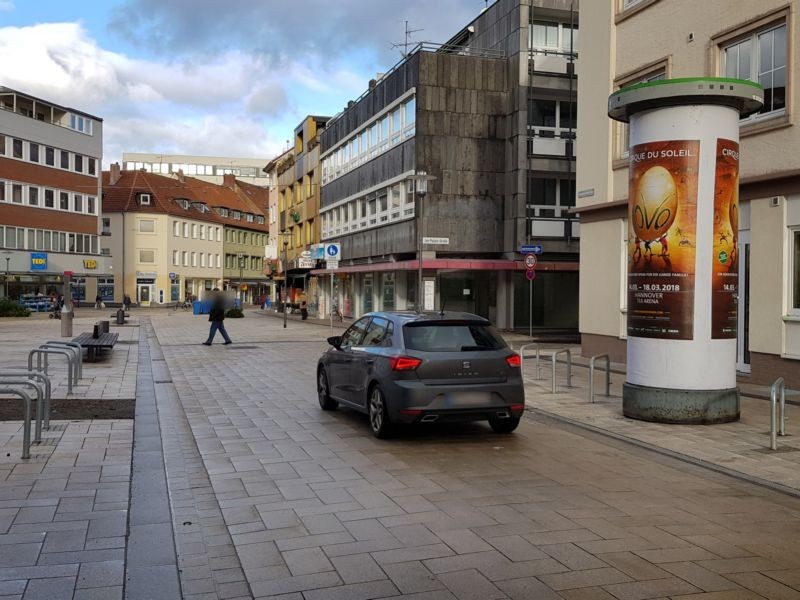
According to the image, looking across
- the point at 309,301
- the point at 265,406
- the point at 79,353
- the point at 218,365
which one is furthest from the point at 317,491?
the point at 309,301

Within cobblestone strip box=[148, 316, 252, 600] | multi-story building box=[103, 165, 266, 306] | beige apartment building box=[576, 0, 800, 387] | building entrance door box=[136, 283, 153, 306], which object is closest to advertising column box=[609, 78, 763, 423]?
beige apartment building box=[576, 0, 800, 387]

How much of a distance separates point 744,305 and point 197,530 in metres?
12.1

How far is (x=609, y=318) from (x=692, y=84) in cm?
984

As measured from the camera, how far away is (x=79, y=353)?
44.5 ft

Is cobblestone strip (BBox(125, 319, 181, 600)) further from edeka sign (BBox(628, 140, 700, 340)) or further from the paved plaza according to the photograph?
edeka sign (BBox(628, 140, 700, 340))

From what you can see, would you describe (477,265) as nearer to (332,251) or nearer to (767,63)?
(332,251)

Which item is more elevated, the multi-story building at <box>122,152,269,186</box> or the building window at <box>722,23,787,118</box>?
the multi-story building at <box>122,152,269,186</box>

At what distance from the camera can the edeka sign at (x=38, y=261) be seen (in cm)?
5766

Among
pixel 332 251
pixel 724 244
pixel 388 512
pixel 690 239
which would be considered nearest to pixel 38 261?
pixel 332 251

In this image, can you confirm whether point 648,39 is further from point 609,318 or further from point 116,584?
point 116,584

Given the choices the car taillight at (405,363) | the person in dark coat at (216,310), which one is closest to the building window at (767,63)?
the car taillight at (405,363)

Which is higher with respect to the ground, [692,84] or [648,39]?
[648,39]

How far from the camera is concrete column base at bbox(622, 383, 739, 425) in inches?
392

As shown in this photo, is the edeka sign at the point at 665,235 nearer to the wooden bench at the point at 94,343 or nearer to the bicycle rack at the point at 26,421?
the bicycle rack at the point at 26,421
